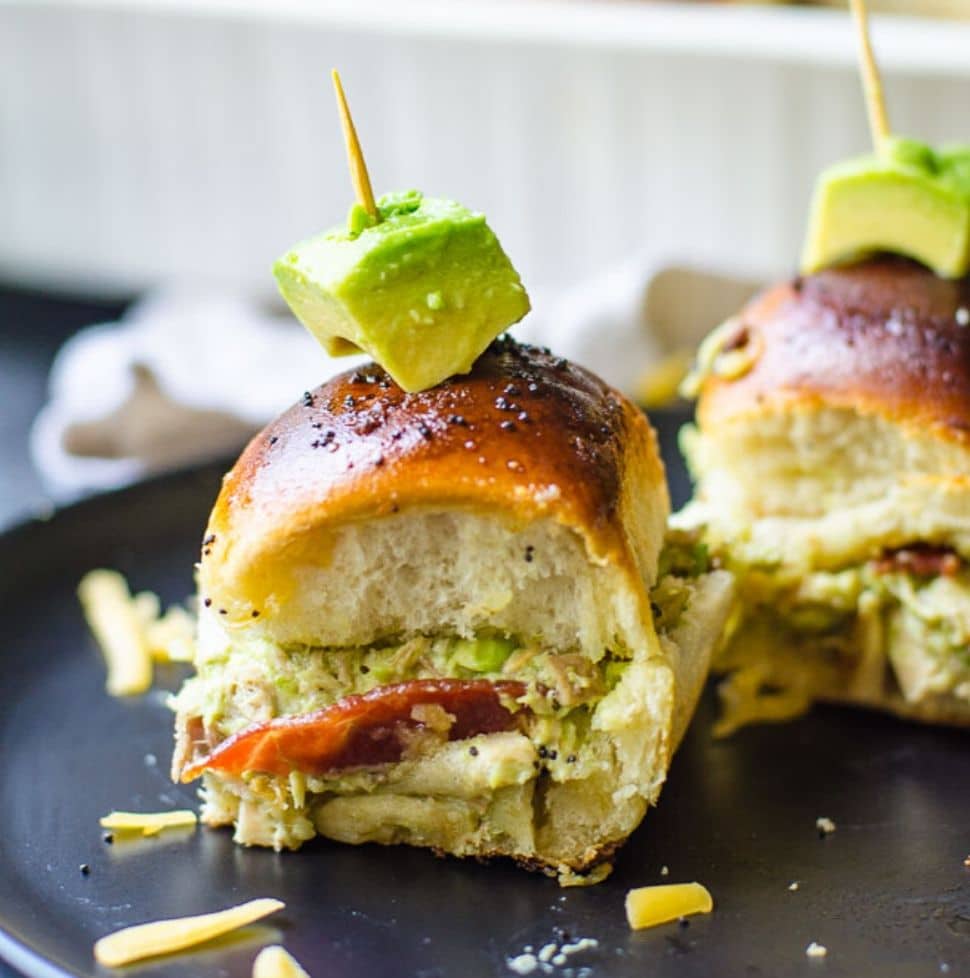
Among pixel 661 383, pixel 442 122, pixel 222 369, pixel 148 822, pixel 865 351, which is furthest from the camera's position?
pixel 442 122

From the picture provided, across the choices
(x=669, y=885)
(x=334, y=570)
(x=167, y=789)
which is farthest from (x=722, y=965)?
(x=167, y=789)

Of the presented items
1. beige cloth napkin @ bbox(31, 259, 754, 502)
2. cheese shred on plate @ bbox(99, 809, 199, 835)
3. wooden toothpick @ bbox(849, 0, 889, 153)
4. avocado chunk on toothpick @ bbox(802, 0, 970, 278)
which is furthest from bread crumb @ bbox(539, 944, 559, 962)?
beige cloth napkin @ bbox(31, 259, 754, 502)

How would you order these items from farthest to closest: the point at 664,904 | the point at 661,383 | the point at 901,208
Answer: the point at 661,383
the point at 901,208
the point at 664,904

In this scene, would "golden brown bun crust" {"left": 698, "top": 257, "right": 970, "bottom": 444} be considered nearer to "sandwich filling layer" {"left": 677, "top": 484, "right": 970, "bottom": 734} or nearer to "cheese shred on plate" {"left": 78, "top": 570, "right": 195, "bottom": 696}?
"sandwich filling layer" {"left": 677, "top": 484, "right": 970, "bottom": 734}

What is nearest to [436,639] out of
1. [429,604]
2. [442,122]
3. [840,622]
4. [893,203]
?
[429,604]

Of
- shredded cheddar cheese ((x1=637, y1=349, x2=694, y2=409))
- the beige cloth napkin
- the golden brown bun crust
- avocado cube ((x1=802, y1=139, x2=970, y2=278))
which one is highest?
avocado cube ((x1=802, y1=139, x2=970, y2=278))

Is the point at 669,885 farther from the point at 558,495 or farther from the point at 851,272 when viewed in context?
the point at 851,272

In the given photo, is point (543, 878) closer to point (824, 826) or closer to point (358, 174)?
point (824, 826)
